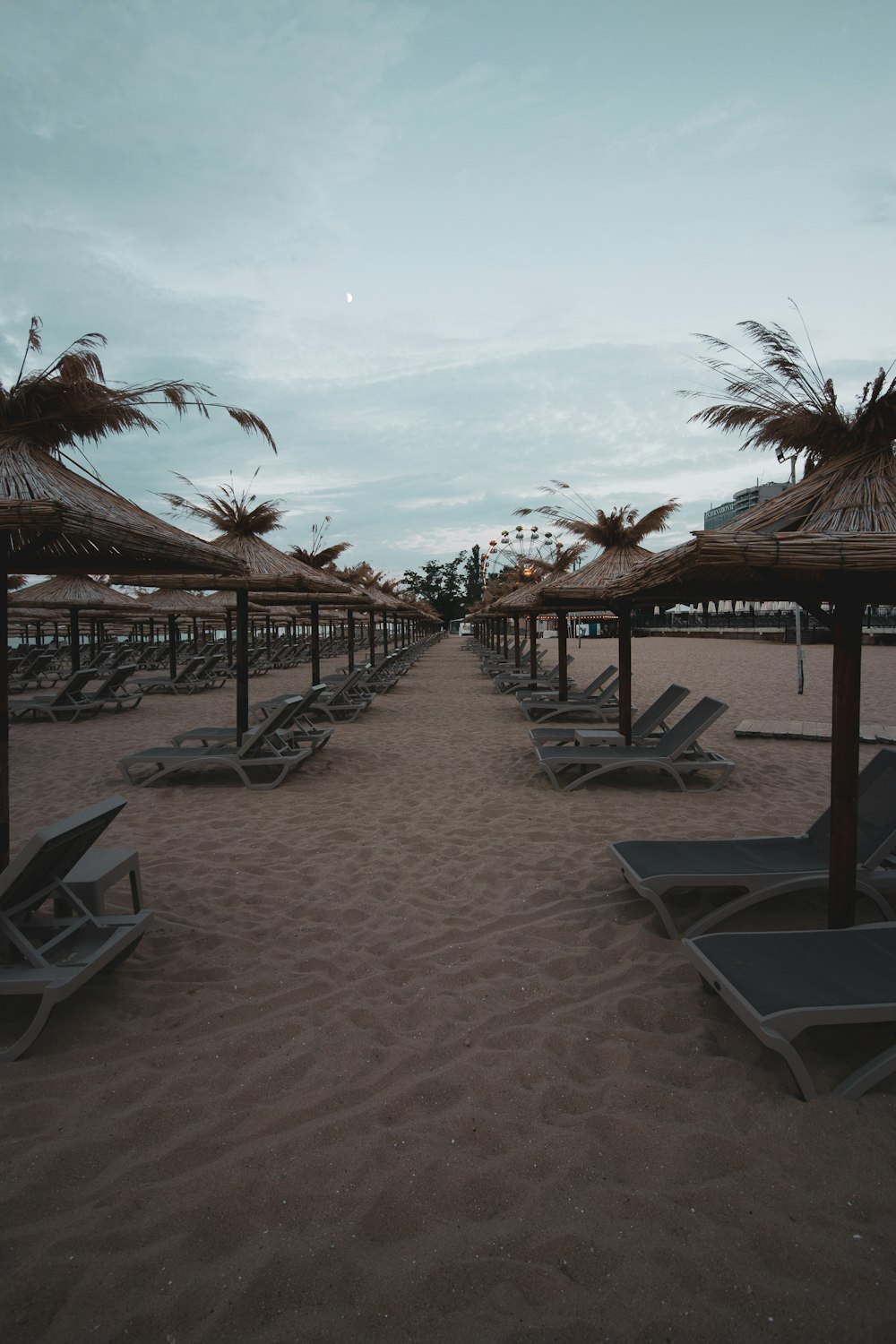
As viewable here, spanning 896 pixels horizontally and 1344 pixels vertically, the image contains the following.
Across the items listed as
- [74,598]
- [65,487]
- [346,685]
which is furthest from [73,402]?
[74,598]

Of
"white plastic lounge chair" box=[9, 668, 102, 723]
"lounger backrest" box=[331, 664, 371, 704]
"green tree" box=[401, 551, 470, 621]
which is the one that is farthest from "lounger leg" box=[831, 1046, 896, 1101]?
"green tree" box=[401, 551, 470, 621]

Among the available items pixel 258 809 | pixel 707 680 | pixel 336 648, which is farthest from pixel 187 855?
pixel 336 648

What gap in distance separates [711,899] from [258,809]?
3644mm

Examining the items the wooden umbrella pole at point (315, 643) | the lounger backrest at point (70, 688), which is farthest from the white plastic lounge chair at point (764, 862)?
the lounger backrest at point (70, 688)

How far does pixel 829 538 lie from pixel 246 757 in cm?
555

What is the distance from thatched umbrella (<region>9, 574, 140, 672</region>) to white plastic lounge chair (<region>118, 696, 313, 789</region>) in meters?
7.71

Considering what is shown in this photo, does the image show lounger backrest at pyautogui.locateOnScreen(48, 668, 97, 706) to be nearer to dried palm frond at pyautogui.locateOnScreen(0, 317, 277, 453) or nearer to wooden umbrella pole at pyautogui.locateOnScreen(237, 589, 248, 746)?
wooden umbrella pole at pyautogui.locateOnScreen(237, 589, 248, 746)

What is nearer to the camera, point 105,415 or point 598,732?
point 105,415

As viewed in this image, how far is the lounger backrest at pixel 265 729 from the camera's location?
22.1 ft

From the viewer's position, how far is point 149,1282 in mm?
1641

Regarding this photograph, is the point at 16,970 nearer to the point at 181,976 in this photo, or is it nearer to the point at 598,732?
the point at 181,976

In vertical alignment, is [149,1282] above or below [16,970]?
below

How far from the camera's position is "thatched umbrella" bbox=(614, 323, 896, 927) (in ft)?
9.21

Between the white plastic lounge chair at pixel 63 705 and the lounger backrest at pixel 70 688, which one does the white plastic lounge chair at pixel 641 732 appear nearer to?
the white plastic lounge chair at pixel 63 705
